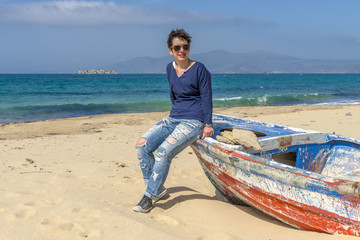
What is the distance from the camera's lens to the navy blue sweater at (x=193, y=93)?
384 cm

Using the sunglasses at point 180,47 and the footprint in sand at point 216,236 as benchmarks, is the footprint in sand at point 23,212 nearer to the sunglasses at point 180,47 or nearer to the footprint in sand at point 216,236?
the footprint in sand at point 216,236

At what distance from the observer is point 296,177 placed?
10.6ft

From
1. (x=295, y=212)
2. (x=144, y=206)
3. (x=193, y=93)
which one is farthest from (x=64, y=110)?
(x=295, y=212)

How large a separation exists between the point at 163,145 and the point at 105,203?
3.38 feet

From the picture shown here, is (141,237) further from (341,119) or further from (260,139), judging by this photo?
(341,119)

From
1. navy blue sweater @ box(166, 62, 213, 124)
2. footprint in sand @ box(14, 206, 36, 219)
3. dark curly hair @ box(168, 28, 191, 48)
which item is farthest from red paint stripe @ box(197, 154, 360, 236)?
footprint in sand @ box(14, 206, 36, 219)

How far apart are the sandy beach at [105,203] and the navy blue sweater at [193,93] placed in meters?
1.08

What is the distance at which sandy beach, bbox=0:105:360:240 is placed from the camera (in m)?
3.39

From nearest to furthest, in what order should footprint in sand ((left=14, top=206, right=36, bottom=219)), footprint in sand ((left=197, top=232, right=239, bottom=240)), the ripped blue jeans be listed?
1. footprint in sand ((left=197, top=232, right=239, bottom=240))
2. footprint in sand ((left=14, top=206, right=36, bottom=219))
3. the ripped blue jeans

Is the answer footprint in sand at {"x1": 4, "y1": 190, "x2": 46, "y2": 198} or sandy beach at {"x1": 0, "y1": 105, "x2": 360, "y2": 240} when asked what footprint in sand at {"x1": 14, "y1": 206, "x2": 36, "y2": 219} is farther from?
footprint in sand at {"x1": 4, "y1": 190, "x2": 46, "y2": 198}

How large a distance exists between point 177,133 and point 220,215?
3.36 feet

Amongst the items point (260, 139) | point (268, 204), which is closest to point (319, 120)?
point (260, 139)

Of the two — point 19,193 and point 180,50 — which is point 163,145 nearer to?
point 180,50

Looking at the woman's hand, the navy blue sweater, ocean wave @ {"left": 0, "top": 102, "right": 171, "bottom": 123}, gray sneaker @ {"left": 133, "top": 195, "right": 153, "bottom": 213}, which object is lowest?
ocean wave @ {"left": 0, "top": 102, "right": 171, "bottom": 123}
